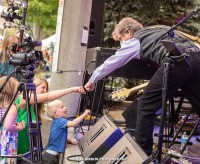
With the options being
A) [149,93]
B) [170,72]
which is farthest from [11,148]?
[170,72]

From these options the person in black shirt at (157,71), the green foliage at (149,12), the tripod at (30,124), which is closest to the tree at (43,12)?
the green foliage at (149,12)

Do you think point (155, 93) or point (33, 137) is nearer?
point (33, 137)

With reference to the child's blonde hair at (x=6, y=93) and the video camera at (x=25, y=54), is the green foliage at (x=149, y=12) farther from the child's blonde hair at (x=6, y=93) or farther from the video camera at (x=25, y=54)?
the video camera at (x=25, y=54)

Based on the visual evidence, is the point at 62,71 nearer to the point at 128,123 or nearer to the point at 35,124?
the point at 128,123

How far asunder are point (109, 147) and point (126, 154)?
571 millimetres

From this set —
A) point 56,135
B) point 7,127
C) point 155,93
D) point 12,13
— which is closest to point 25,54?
point 12,13

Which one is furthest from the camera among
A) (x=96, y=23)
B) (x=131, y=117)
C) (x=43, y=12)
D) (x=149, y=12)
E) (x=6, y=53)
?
(x=43, y=12)

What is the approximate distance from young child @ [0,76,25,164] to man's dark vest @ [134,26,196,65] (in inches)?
52.5

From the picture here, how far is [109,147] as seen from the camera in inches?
134

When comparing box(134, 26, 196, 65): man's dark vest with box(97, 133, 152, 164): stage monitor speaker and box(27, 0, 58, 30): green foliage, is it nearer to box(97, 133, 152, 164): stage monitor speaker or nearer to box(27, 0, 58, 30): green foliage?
box(97, 133, 152, 164): stage monitor speaker

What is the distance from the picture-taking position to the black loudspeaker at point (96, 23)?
7156mm

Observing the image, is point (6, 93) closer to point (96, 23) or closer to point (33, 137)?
point (33, 137)

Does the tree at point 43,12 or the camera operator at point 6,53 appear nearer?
the camera operator at point 6,53

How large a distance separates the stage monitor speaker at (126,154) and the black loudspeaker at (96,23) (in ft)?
13.8
